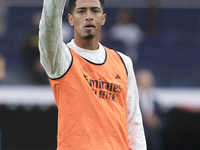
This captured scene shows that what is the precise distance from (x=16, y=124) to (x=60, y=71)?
4.48 meters

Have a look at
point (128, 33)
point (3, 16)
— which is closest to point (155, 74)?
point (128, 33)

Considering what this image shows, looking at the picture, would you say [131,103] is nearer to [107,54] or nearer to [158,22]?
[107,54]

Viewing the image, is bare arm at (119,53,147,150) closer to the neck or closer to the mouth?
the neck

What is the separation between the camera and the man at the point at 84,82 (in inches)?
95.6

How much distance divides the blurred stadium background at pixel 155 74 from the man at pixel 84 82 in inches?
166

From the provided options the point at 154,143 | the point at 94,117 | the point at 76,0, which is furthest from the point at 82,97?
the point at 154,143

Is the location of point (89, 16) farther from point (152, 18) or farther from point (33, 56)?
point (152, 18)

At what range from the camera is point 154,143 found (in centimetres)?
644

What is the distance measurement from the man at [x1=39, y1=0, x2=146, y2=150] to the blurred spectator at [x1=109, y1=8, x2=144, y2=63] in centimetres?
607

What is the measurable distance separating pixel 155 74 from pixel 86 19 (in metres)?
7.00

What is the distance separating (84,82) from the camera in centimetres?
257

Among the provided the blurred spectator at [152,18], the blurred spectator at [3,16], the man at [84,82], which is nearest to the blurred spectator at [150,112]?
the man at [84,82]

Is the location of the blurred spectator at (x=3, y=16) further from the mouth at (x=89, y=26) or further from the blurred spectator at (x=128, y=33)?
the mouth at (x=89, y=26)

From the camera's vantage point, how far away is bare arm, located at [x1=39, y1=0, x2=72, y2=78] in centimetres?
229
